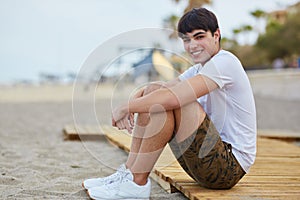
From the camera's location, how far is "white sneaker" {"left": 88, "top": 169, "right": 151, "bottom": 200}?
Result: 2373mm

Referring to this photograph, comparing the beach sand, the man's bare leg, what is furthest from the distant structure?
the man's bare leg

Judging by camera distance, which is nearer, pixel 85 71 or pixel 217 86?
pixel 217 86

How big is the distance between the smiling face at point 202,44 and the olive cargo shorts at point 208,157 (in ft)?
1.02

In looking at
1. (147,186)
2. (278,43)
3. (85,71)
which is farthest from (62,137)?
(278,43)

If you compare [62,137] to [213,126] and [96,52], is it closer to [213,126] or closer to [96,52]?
[96,52]

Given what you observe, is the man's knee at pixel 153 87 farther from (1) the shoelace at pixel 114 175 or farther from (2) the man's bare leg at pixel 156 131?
(1) the shoelace at pixel 114 175

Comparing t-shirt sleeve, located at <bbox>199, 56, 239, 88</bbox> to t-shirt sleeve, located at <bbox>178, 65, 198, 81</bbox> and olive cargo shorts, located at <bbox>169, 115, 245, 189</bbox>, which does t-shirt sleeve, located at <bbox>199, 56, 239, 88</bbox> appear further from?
t-shirt sleeve, located at <bbox>178, 65, 198, 81</bbox>

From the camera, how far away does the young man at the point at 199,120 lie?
86.5 inches

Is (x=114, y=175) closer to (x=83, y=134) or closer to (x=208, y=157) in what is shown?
(x=208, y=157)

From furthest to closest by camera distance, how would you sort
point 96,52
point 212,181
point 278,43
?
point 278,43
point 96,52
point 212,181

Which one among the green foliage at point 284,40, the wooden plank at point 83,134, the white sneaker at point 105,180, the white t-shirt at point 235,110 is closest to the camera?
the white t-shirt at point 235,110

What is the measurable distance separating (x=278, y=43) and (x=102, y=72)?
76.4ft

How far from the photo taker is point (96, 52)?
265 cm

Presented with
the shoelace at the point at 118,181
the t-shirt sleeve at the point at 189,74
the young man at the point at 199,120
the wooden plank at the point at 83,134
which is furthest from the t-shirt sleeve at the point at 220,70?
the wooden plank at the point at 83,134
